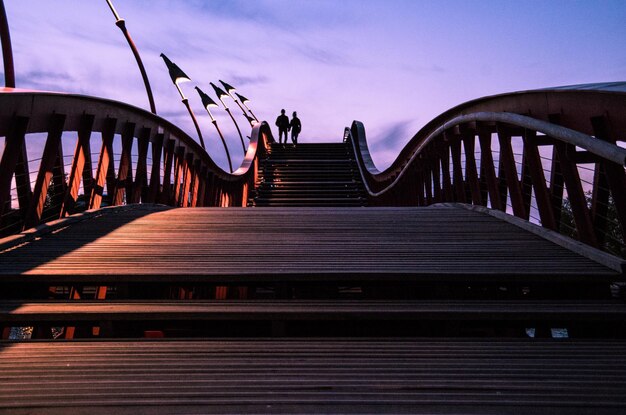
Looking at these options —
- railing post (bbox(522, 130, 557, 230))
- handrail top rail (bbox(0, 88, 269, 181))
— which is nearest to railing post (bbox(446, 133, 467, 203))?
railing post (bbox(522, 130, 557, 230))

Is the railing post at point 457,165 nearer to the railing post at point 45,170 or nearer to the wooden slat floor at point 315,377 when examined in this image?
the wooden slat floor at point 315,377

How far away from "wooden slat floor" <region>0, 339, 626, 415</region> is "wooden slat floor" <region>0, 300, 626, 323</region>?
0.46 feet

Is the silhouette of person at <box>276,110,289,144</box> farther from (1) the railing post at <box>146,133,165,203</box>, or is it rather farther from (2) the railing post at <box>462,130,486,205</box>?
(2) the railing post at <box>462,130,486,205</box>

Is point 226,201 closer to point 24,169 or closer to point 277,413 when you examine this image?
point 24,169

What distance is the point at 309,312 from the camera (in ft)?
7.59

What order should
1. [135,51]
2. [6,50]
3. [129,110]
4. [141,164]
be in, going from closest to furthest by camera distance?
1. [6,50]
2. [129,110]
3. [141,164]
4. [135,51]

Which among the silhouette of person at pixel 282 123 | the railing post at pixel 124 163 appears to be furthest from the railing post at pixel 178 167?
the silhouette of person at pixel 282 123

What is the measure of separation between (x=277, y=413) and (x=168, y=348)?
0.74 m

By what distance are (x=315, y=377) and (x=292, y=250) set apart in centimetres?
163

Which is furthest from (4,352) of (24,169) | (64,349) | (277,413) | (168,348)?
A: (24,169)

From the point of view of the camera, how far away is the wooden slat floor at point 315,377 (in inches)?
63.2

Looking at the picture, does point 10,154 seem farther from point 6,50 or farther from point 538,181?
point 538,181

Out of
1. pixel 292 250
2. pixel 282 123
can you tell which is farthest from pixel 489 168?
pixel 282 123

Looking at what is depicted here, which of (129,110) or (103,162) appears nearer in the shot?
(103,162)
